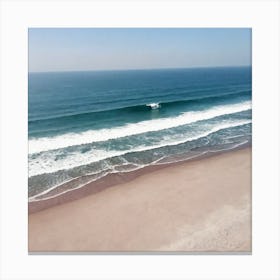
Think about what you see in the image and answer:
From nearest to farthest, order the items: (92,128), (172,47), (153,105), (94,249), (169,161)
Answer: (94,249) < (172,47) < (169,161) < (92,128) < (153,105)

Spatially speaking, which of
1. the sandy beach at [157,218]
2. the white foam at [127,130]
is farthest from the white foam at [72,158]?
the sandy beach at [157,218]

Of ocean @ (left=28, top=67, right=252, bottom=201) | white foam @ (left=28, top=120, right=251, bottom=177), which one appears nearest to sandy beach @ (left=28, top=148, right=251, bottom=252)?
ocean @ (left=28, top=67, right=252, bottom=201)

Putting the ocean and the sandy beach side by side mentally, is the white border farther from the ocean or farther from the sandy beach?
the ocean
